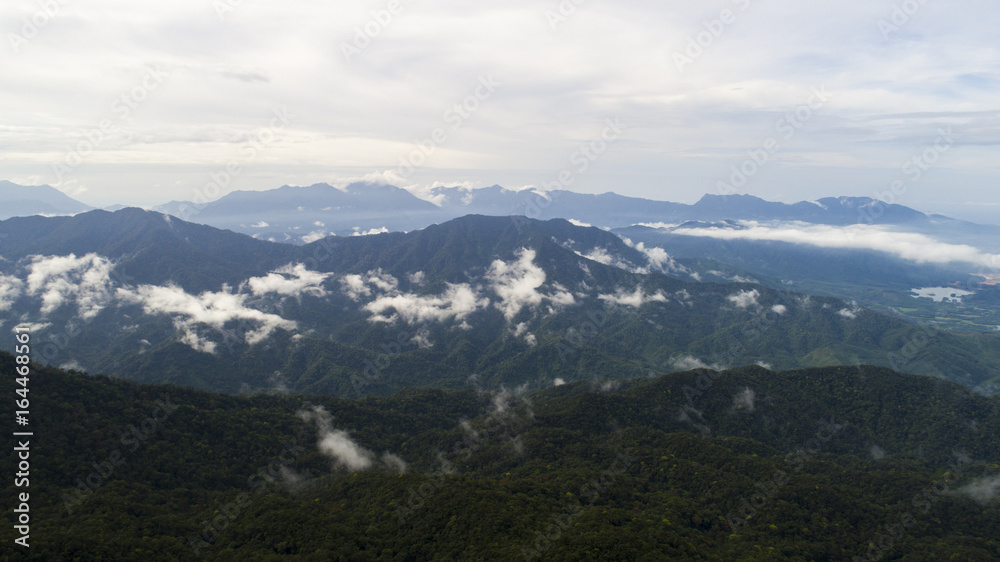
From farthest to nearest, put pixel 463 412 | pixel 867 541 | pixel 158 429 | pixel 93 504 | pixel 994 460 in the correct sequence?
pixel 463 412, pixel 994 460, pixel 158 429, pixel 867 541, pixel 93 504

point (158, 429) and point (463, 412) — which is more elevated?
point (158, 429)

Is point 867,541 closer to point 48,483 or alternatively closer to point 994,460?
point 994,460

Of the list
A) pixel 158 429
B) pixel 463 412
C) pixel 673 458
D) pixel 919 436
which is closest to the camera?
pixel 158 429

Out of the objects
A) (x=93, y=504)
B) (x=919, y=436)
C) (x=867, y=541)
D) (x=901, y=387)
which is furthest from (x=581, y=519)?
(x=901, y=387)

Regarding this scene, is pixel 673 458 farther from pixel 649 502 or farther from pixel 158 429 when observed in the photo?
pixel 158 429

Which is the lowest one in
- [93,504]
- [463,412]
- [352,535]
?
[463,412]

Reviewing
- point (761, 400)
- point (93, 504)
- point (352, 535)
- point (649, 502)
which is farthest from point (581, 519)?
point (761, 400)

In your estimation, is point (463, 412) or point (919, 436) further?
point (463, 412)
